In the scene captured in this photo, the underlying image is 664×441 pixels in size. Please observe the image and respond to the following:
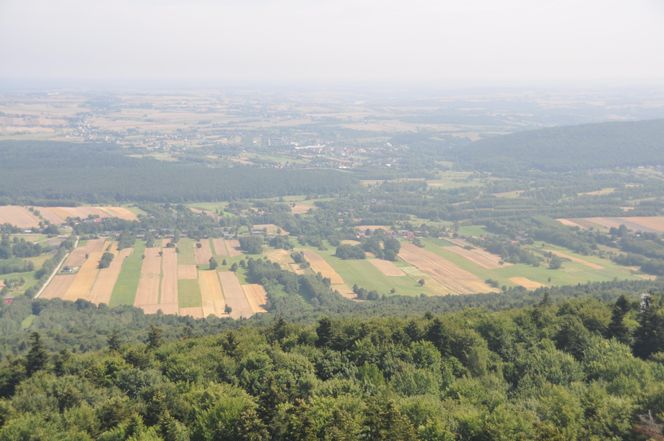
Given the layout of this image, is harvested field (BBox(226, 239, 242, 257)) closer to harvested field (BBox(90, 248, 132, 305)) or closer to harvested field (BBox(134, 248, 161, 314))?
harvested field (BBox(134, 248, 161, 314))

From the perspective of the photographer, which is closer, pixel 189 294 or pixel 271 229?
pixel 189 294

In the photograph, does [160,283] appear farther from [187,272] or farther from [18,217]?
[18,217]

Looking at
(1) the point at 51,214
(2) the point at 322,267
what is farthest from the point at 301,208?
(1) the point at 51,214

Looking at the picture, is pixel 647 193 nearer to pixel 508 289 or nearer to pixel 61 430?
pixel 508 289

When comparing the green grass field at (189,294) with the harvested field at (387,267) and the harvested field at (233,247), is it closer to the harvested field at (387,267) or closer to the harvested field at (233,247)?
Answer: the harvested field at (233,247)

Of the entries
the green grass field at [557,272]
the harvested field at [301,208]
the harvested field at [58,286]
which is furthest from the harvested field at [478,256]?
the harvested field at [58,286]

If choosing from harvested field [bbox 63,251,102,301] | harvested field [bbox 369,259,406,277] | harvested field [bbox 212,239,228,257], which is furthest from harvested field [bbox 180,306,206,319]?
harvested field [bbox 369,259,406,277]
